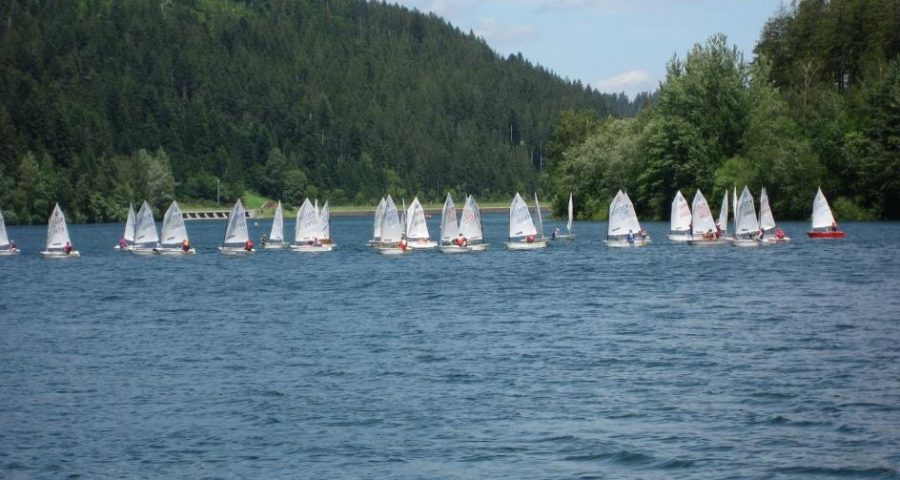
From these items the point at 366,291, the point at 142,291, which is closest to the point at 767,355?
the point at 366,291

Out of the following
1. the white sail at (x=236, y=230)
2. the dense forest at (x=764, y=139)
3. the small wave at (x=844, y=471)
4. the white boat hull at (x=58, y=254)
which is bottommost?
the small wave at (x=844, y=471)

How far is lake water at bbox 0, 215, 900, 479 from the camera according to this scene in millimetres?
30562

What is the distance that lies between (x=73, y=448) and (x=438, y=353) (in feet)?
56.6

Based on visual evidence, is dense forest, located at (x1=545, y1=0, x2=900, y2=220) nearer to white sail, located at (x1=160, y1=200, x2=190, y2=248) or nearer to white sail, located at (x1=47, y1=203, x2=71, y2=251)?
white sail, located at (x1=160, y1=200, x2=190, y2=248)

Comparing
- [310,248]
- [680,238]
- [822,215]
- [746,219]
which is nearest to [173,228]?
[310,248]

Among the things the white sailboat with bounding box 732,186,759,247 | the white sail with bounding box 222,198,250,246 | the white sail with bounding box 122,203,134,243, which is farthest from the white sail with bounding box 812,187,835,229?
the white sail with bounding box 122,203,134,243

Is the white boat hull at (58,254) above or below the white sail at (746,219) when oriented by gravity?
below

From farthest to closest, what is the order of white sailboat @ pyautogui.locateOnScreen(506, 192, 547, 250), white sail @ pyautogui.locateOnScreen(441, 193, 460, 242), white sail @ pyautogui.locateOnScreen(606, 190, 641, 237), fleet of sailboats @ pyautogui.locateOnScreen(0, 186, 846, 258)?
white sail @ pyautogui.locateOnScreen(441, 193, 460, 242) → white sailboat @ pyautogui.locateOnScreen(506, 192, 547, 250) → white sail @ pyautogui.locateOnScreen(606, 190, 641, 237) → fleet of sailboats @ pyautogui.locateOnScreen(0, 186, 846, 258)

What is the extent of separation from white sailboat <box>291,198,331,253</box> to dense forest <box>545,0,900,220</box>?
39605 millimetres

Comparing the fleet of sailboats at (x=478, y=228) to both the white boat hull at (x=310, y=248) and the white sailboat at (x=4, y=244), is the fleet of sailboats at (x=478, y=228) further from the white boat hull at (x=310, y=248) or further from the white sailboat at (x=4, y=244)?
the white sailboat at (x=4, y=244)

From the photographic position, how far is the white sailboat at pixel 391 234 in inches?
4158

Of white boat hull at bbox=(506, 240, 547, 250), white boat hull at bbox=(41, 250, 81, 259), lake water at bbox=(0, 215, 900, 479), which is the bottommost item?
lake water at bbox=(0, 215, 900, 479)

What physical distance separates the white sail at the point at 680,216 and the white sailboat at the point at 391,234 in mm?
21534

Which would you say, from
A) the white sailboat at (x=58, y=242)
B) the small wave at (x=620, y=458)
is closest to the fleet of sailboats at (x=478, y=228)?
the white sailboat at (x=58, y=242)
